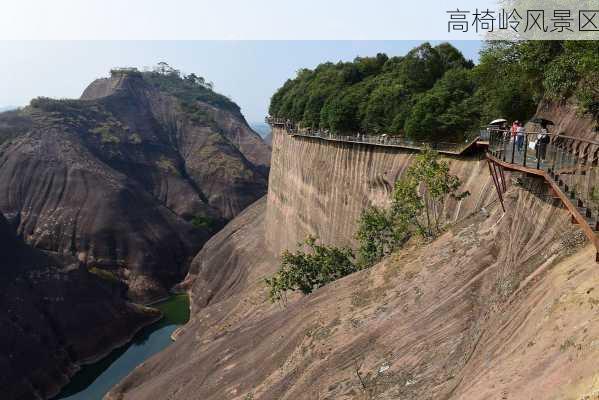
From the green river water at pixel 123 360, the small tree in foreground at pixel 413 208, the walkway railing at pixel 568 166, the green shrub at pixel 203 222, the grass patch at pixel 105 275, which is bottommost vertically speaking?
the green river water at pixel 123 360

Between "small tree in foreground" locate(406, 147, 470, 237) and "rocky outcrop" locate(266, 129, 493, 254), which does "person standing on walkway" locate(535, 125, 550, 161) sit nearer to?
"small tree in foreground" locate(406, 147, 470, 237)

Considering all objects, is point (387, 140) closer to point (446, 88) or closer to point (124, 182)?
point (446, 88)

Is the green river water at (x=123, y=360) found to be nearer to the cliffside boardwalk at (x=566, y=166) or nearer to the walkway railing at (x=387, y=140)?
the walkway railing at (x=387, y=140)

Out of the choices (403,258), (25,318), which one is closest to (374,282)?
(403,258)

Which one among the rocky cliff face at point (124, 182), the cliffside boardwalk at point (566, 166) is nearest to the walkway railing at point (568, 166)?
the cliffside boardwalk at point (566, 166)

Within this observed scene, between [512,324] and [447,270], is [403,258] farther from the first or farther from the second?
[512,324]

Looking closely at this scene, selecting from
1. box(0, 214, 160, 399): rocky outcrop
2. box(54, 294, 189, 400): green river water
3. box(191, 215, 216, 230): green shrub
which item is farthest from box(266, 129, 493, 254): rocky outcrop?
box(191, 215, 216, 230): green shrub

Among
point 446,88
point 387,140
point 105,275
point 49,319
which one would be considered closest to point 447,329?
point 446,88
